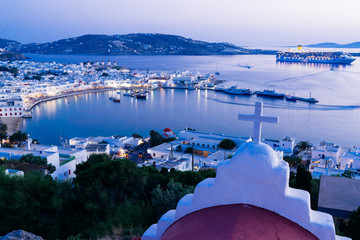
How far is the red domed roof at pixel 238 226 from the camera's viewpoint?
1729 millimetres

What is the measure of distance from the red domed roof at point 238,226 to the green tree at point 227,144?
12.4 meters

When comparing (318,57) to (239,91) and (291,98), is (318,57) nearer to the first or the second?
(239,91)

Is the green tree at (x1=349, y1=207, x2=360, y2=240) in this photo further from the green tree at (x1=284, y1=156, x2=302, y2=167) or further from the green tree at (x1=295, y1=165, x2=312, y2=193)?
the green tree at (x1=284, y1=156, x2=302, y2=167)

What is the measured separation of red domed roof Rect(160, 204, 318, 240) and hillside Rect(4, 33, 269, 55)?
11310cm

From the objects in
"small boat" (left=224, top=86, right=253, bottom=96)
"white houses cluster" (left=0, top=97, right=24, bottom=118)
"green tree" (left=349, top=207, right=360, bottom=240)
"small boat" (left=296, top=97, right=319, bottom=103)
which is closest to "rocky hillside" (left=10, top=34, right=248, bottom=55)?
"small boat" (left=224, top=86, right=253, bottom=96)

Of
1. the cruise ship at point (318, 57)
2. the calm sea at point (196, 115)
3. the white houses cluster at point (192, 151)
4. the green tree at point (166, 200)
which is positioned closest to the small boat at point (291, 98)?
the calm sea at point (196, 115)

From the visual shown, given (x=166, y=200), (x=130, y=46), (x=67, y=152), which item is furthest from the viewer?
(x=130, y=46)

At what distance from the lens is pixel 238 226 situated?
5.76 feet

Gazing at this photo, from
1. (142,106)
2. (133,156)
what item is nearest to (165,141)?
(133,156)

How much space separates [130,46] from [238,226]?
11951 cm

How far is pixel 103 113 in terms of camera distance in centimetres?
2670

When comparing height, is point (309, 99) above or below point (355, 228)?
below

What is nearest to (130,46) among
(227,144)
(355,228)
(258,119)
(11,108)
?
(11,108)

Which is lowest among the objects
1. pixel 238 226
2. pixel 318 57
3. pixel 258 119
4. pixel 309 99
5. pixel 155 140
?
pixel 155 140
